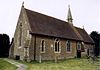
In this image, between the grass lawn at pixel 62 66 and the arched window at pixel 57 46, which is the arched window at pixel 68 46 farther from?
the grass lawn at pixel 62 66

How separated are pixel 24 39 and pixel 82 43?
60.4 ft

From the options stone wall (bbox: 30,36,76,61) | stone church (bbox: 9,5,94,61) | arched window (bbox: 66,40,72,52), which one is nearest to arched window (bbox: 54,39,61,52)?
stone church (bbox: 9,5,94,61)

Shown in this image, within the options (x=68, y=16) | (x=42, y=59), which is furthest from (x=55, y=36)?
(x=68, y=16)

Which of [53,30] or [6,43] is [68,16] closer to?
[53,30]

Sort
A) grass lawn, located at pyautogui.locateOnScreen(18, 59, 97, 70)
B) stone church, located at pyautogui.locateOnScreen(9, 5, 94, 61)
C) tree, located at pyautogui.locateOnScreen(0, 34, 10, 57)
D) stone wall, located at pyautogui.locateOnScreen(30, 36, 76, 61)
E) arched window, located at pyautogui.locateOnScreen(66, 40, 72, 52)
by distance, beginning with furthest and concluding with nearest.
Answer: tree, located at pyautogui.locateOnScreen(0, 34, 10, 57) < arched window, located at pyautogui.locateOnScreen(66, 40, 72, 52) < stone wall, located at pyautogui.locateOnScreen(30, 36, 76, 61) < stone church, located at pyautogui.locateOnScreen(9, 5, 94, 61) < grass lawn, located at pyautogui.locateOnScreen(18, 59, 97, 70)

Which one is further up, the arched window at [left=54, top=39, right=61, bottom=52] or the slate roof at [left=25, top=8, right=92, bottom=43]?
the slate roof at [left=25, top=8, right=92, bottom=43]

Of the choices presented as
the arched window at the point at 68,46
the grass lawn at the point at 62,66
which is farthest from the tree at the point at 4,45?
the grass lawn at the point at 62,66

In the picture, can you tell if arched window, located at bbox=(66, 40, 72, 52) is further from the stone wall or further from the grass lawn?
the grass lawn

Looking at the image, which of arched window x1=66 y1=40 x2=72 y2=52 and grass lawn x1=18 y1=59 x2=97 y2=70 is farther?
arched window x1=66 y1=40 x2=72 y2=52

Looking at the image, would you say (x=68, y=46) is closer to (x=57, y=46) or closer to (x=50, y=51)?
(x=57, y=46)

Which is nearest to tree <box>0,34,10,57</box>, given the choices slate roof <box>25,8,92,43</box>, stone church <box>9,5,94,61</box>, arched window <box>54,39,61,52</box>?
stone church <box>9,5,94,61</box>

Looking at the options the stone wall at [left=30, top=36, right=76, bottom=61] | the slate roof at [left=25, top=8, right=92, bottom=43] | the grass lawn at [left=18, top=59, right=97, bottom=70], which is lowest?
the grass lawn at [left=18, top=59, right=97, bottom=70]

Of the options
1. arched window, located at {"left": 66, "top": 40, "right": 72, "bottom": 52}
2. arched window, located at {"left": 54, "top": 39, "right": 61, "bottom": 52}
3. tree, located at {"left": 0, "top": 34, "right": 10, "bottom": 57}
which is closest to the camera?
arched window, located at {"left": 54, "top": 39, "right": 61, "bottom": 52}

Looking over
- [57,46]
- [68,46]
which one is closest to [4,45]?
[57,46]
